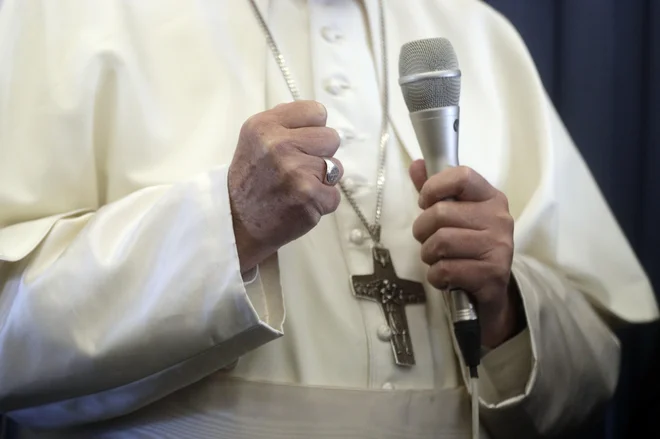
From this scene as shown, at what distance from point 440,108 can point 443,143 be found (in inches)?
1.9

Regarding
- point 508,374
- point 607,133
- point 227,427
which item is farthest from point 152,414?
point 607,133

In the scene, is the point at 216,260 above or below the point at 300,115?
below

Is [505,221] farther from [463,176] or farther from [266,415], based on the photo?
[266,415]

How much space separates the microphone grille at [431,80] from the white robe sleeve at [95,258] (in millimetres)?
253

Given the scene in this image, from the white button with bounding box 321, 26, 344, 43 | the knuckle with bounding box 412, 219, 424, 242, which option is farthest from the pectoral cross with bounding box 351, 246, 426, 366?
the white button with bounding box 321, 26, 344, 43

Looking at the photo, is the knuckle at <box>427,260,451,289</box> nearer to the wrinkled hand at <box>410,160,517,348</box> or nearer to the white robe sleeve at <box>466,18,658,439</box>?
the wrinkled hand at <box>410,160,517,348</box>

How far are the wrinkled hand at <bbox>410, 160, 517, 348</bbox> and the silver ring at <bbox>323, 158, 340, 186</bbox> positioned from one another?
12 cm

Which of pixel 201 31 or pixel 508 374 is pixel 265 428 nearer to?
pixel 508 374

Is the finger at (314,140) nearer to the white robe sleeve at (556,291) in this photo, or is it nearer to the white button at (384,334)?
the white button at (384,334)

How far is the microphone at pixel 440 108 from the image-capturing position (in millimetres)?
932

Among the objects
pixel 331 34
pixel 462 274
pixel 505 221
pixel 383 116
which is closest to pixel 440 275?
pixel 462 274

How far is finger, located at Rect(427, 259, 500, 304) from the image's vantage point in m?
0.97

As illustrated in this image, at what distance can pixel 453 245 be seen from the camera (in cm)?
97

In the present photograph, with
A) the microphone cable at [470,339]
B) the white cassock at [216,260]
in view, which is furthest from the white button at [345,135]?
the microphone cable at [470,339]
